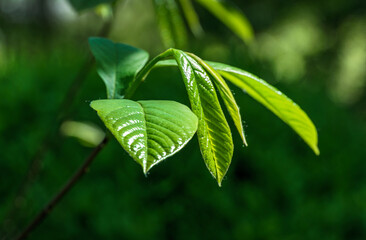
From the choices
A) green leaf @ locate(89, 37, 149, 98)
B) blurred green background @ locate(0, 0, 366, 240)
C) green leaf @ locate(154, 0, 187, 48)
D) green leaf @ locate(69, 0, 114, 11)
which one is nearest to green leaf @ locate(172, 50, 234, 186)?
green leaf @ locate(89, 37, 149, 98)

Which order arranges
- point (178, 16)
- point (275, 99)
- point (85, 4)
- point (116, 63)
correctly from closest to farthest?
1. point (275, 99)
2. point (116, 63)
3. point (85, 4)
4. point (178, 16)

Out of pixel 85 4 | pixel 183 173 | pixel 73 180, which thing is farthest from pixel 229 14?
pixel 183 173

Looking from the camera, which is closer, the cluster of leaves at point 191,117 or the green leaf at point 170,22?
the cluster of leaves at point 191,117

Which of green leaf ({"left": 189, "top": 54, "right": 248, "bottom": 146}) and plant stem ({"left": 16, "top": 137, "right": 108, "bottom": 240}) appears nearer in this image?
green leaf ({"left": 189, "top": 54, "right": 248, "bottom": 146})

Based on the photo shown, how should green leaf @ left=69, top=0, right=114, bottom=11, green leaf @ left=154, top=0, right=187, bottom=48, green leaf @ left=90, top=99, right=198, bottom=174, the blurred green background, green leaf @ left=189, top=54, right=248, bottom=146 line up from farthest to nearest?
the blurred green background → green leaf @ left=154, top=0, right=187, bottom=48 → green leaf @ left=69, top=0, right=114, bottom=11 → green leaf @ left=189, top=54, right=248, bottom=146 → green leaf @ left=90, top=99, right=198, bottom=174

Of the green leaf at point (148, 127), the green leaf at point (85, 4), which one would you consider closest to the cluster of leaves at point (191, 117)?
the green leaf at point (148, 127)

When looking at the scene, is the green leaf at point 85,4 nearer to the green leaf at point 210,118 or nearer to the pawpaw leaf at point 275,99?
the pawpaw leaf at point 275,99

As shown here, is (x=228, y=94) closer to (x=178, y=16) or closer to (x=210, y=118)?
(x=210, y=118)

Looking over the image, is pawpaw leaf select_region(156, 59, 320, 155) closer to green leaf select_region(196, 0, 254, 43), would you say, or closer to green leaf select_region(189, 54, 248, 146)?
green leaf select_region(189, 54, 248, 146)
